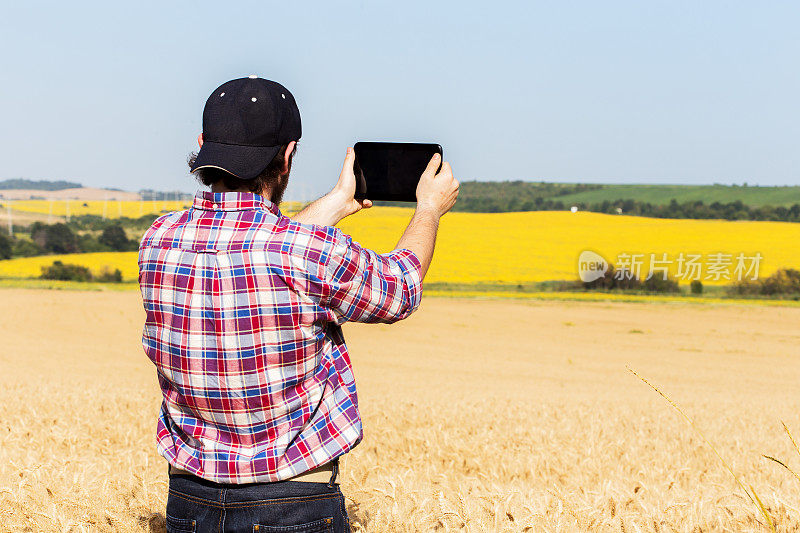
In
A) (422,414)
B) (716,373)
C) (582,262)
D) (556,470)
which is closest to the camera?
(556,470)

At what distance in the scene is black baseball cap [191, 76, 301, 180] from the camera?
2158mm

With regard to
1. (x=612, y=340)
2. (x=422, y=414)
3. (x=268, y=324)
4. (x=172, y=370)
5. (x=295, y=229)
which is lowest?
(x=612, y=340)

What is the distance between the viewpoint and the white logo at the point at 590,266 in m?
34.1

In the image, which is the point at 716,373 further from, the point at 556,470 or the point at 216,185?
the point at 216,185

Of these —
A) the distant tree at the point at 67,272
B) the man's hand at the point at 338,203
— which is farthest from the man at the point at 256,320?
the distant tree at the point at 67,272

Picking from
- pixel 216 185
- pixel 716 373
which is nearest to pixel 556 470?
pixel 216 185

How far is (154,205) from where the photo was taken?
54781mm

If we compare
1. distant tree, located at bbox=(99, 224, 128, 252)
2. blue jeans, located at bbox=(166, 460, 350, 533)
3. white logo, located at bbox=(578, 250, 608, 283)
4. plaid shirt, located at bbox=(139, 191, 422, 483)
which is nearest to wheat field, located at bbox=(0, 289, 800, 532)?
blue jeans, located at bbox=(166, 460, 350, 533)

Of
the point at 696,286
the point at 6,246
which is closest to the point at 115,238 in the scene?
the point at 6,246

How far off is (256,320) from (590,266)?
34629mm

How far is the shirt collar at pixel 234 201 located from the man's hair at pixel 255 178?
0.16 ft

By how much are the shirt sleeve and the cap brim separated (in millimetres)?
295

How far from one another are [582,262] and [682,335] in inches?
496

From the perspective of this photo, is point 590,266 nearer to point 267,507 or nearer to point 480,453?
point 480,453
